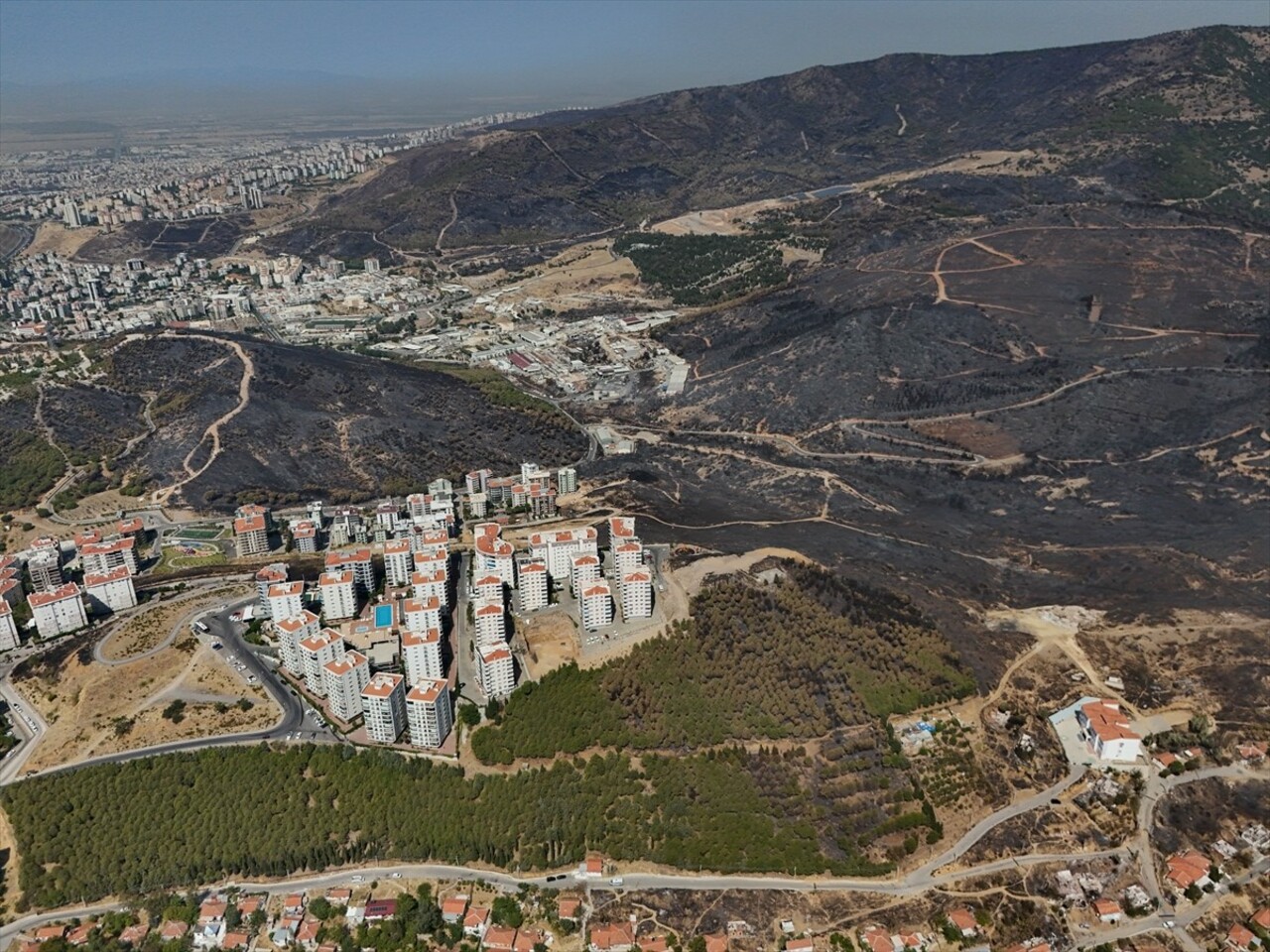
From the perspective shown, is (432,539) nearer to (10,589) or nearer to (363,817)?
(363,817)

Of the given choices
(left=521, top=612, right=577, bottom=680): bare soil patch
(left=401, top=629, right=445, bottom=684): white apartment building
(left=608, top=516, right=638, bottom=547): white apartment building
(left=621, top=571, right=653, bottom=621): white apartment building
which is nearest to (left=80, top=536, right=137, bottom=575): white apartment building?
(left=401, top=629, right=445, bottom=684): white apartment building

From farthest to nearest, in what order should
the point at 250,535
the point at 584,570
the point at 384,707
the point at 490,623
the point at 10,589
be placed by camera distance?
the point at 250,535, the point at 10,589, the point at 584,570, the point at 490,623, the point at 384,707

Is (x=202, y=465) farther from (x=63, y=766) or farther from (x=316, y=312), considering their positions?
(x=316, y=312)

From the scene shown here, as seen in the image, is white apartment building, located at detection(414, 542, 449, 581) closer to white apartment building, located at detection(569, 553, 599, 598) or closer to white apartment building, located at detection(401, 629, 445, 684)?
white apartment building, located at detection(401, 629, 445, 684)

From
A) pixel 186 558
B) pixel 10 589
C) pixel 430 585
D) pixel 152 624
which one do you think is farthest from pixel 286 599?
pixel 10 589

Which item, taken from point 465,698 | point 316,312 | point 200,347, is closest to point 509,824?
point 465,698

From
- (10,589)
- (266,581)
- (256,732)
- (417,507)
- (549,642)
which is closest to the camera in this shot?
(256,732)

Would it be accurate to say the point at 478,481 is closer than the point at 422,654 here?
No
